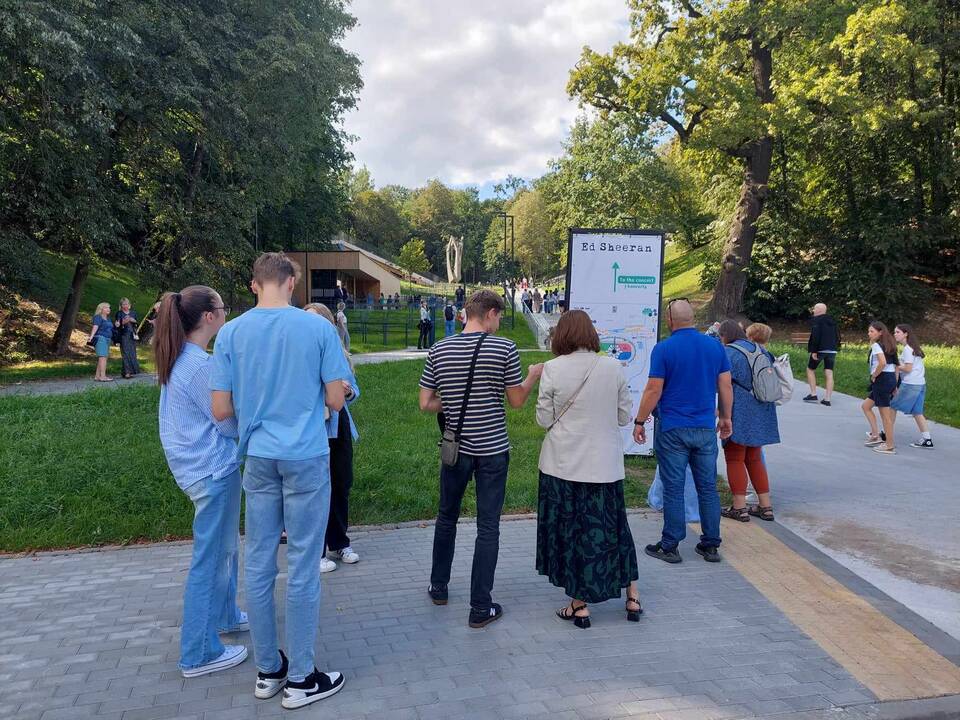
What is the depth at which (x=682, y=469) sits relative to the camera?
16.1 feet

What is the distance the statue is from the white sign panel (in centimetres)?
5921

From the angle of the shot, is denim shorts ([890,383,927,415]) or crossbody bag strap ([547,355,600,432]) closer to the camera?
crossbody bag strap ([547,355,600,432])

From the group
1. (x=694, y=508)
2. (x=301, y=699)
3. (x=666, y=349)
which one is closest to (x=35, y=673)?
(x=301, y=699)

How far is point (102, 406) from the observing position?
33.1ft

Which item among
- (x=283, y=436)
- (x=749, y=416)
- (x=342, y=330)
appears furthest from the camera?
(x=342, y=330)

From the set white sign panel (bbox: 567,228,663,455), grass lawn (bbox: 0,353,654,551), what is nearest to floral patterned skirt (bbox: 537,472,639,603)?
grass lawn (bbox: 0,353,654,551)

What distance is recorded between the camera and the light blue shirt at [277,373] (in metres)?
3.12

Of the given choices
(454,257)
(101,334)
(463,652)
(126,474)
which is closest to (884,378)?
(463,652)

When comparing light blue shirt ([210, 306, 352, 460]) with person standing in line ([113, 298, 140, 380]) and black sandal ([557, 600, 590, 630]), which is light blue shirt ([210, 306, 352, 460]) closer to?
black sandal ([557, 600, 590, 630])

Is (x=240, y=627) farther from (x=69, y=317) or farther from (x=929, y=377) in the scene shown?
(x=69, y=317)

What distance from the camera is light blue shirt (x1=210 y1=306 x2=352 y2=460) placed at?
3.12 metres

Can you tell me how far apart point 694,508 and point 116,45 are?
13747 millimetres

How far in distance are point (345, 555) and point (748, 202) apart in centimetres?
2209

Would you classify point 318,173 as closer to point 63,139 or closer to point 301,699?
point 63,139
